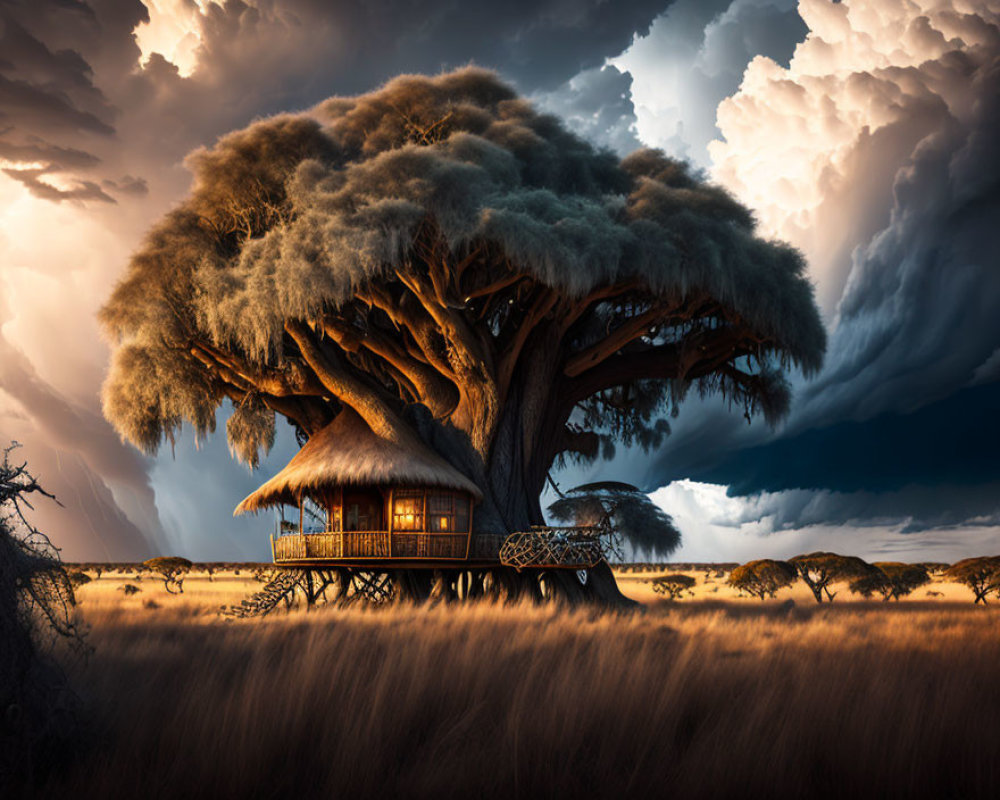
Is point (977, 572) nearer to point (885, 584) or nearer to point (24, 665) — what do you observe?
point (885, 584)

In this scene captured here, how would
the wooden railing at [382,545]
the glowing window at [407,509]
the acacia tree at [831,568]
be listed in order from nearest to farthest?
the wooden railing at [382,545] < the glowing window at [407,509] < the acacia tree at [831,568]

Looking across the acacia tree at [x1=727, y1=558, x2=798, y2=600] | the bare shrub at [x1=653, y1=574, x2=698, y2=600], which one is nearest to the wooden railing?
the acacia tree at [x1=727, y1=558, x2=798, y2=600]

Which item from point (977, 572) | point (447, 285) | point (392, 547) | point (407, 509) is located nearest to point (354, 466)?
point (407, 509)

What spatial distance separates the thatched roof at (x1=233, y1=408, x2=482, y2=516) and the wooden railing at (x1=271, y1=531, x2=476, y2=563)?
1.18m

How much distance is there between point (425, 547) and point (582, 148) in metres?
11.8

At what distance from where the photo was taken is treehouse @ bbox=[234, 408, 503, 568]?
1909 centimetres

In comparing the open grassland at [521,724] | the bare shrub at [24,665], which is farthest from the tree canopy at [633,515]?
the bare shrub at [24,665]

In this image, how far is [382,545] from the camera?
19.2m

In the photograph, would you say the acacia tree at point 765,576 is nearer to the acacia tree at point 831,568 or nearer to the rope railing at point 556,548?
the acacia tree at point 831,568

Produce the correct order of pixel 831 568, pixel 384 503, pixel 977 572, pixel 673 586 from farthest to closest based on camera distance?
pixel 673 586
pixel 831 568
pixel 977 572
pixel 384 503

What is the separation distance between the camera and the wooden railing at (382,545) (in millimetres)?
19141

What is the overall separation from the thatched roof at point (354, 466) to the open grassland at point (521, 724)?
991 centimetres

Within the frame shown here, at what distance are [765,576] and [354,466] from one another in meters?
22.0

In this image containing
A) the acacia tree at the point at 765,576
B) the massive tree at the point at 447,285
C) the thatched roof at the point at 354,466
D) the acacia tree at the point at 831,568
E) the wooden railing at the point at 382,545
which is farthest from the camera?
the acacia tree at the point at 765,576
